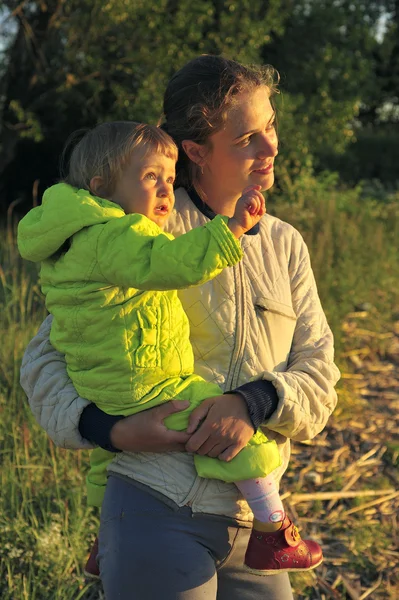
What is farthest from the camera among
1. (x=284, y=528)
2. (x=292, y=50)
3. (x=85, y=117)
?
(x=292, y=50)

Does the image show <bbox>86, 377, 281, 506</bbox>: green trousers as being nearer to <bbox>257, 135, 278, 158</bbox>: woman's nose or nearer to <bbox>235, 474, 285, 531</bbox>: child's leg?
<bbox>235, 474, 285, 531</bbox>: child's leg

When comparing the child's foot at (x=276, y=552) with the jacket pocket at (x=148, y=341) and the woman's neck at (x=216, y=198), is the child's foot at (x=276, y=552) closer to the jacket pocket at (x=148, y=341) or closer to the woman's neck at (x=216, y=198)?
the jacket pocket at (x=148, y=341)

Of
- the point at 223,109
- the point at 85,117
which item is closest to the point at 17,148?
the point at 85,117

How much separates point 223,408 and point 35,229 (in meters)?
0.66

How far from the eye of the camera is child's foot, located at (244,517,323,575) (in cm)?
226

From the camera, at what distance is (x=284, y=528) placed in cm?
229

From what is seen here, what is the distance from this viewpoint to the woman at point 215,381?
7.03 ft

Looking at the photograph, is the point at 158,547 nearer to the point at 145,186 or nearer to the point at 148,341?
the point at 148,341

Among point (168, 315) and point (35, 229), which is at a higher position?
point (35, 229)

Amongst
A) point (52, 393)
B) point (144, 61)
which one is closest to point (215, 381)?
point (52, 393)

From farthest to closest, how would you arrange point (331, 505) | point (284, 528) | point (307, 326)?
point (331, 505) → point (307, 326) → point (284, 528)

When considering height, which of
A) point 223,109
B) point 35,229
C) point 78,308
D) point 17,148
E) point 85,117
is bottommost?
point 17,148

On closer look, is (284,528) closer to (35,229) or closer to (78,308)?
(78,308)

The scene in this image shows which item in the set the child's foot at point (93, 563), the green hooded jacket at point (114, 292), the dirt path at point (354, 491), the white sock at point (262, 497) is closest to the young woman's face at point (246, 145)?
the green hooded jacket at point (114, 292)
